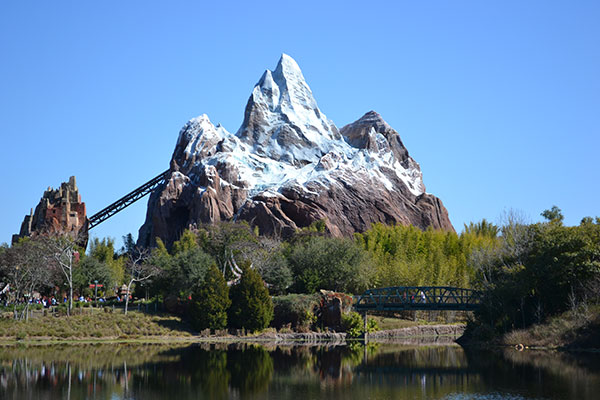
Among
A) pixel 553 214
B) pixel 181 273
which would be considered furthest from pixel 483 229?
pixel 181 273

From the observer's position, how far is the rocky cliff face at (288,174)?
89062 millimetres

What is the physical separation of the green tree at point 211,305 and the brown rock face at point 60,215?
41201 mm

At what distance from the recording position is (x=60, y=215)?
302ft

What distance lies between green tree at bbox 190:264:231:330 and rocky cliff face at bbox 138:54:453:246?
3429 centimetres

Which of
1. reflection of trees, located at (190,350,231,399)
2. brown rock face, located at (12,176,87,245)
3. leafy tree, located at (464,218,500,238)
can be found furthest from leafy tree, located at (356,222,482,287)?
brown rock face, located at (12,176,87,245)

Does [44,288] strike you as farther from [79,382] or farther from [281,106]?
[281,106]

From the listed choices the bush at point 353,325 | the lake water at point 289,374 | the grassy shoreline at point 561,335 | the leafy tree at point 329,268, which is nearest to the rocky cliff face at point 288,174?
the leafy tree at point 329,268

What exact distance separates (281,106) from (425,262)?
44.2 metres

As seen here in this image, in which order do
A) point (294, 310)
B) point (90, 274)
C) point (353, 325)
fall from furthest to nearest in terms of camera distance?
point (90, 274) < point (353, 325) < point (294, 310)

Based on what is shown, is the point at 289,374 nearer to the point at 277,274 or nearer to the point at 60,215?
the point at 277,274

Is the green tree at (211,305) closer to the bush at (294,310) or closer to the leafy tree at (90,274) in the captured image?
the bush at (294,310)

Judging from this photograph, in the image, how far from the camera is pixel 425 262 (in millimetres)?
68812

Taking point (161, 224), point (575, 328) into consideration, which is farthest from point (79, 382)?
point (161, 224)

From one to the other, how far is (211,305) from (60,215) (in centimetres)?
4852
